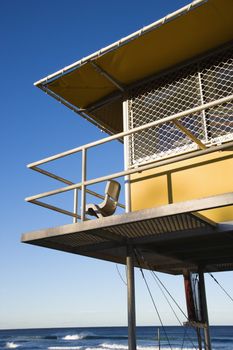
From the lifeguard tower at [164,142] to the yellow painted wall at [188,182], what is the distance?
0.05 feet

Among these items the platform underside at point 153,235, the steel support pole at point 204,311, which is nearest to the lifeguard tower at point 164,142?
the platform underside at point 153,235

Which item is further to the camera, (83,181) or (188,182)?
(188,182)

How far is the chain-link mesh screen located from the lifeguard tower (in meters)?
0.02

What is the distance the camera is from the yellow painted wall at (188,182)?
606 centimetres

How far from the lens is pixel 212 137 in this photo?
6.56 m

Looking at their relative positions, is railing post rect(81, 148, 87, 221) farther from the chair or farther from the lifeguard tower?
the chair

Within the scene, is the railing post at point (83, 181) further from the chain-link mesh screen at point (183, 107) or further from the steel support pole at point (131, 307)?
the chain-link mesh screen at point (183, 107)

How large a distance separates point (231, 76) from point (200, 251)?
3342 mm

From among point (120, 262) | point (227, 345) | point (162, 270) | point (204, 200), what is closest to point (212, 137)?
point (204, 200)

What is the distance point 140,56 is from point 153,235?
3.21 meters

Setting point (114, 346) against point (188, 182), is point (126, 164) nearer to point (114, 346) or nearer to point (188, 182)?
point (188, 182)

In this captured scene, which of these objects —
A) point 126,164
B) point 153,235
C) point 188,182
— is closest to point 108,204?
point 153,235

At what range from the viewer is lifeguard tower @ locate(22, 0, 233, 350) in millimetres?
5754

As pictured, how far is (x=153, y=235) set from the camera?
6.23 meters
